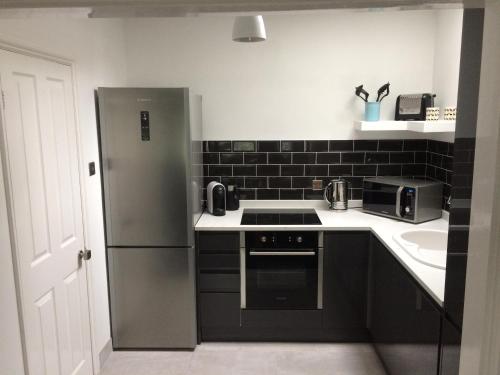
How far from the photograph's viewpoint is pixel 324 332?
10.2 ft

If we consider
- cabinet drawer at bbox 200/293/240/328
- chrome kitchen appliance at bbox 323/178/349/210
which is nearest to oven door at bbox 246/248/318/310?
cabinet drawer at bbox 200/293/240/328

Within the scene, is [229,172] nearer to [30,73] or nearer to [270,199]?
[270,199]

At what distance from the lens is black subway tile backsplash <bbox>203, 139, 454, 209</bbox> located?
3.45 metres

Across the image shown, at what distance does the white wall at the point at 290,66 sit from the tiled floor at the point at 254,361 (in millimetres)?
1674

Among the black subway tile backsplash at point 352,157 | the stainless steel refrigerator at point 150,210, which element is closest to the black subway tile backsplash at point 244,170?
the stainless steel refrigerator at point 150,210

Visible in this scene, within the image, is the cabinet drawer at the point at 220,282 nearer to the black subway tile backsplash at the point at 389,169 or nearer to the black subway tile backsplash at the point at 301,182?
the black subway tile backsplash at the point at 301,182

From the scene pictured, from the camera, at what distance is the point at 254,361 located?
293cm

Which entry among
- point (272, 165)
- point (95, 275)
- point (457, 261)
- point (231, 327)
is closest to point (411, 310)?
point (457, 261)

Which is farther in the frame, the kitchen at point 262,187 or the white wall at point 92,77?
the kitchen at point 262,187

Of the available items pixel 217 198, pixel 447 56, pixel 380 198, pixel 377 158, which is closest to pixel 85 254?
pixel 217 198

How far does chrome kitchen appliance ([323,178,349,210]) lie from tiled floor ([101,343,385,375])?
1.08 m

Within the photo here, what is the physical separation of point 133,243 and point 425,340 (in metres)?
1.94

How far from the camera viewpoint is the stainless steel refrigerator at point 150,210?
108 inches

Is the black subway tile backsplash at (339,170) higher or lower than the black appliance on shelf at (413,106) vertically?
lower
